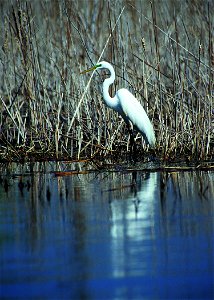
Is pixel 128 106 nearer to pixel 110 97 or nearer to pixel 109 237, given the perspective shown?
pixel 110 97

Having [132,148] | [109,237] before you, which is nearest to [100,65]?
[132,148]

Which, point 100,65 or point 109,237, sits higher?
point 100,65

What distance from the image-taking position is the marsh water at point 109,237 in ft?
12.7

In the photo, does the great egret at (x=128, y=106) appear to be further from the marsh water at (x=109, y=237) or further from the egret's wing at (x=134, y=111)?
the marsh water at (x=109, y=237)

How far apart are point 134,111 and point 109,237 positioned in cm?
493

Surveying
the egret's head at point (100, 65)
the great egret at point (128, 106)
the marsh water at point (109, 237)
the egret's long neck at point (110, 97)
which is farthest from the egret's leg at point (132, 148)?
the marsh water at point (109, 237)

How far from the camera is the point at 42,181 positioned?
26.0ft

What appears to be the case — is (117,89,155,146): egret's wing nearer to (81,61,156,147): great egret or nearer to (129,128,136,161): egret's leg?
(81,61,156,147): great egret

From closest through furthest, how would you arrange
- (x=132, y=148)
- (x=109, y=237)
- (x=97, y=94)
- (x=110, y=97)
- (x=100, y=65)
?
(x=109, y=237)
(x=132, y=148)
(x=100, y=65)
(x=110, y=97)
(x=97, y=94)

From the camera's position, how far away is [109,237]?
501 centimetres

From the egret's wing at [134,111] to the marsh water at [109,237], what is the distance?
1695mm

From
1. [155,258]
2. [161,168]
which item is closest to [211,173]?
[161,168]

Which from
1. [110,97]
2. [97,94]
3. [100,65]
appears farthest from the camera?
[97,94]

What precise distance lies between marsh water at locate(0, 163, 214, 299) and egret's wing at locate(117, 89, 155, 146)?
1.69 metres
